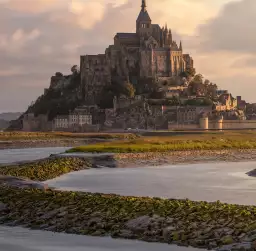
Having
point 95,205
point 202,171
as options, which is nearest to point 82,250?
point 95,205

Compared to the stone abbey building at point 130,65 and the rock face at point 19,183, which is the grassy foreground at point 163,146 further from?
the stone abbey building at point 130,65

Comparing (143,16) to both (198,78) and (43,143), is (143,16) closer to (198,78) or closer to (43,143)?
(198,78)

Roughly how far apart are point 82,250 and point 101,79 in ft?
480

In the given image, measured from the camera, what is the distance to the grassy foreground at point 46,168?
39.3 meters

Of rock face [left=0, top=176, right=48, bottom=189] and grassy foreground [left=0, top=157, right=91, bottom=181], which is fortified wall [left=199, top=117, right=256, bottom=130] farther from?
rock face [left=0, top=176, right=48, bottom=189]

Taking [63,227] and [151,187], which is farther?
[151,187]

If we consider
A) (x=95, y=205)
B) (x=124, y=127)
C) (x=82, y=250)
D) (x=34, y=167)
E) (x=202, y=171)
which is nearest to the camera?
(x=82, y=250)

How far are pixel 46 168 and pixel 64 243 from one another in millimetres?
24856

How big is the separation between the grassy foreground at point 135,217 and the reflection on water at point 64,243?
0.39 meters

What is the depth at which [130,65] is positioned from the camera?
538ft

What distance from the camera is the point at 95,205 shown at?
74.5ft

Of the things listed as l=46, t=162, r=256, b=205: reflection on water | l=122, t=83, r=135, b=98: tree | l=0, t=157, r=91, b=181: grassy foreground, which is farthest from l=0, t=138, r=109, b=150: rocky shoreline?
l=46, t=162, r=256, b=205: reflection on water

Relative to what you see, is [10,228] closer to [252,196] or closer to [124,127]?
[252,196]

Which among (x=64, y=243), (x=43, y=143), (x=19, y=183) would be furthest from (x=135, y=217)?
(x=43, y=143)
